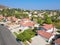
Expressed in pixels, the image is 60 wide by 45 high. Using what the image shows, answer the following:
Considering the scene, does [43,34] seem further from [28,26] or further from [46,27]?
[28,26]

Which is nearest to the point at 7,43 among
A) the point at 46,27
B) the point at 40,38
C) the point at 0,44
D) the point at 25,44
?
the point at 0,44

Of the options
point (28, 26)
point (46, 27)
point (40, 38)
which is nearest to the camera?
point (40, 38)

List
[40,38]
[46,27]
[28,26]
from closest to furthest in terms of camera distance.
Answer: [40,38], [46,27], [28,26]

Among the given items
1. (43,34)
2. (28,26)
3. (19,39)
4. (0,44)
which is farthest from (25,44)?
(28,26)

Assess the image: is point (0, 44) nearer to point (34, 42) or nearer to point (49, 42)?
point (34, 42)

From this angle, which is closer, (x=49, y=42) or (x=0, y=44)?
(x=0, y=44)

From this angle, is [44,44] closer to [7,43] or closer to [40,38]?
[40,38]

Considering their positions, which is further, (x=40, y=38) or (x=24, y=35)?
(x=40, y=38)

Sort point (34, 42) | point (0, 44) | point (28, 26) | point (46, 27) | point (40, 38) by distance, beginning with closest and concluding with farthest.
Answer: point (0, 44)
point (34, 42)
point (40, 38)
point (46, 27)
point (28, 26)

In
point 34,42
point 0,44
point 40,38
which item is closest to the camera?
point 0,44
